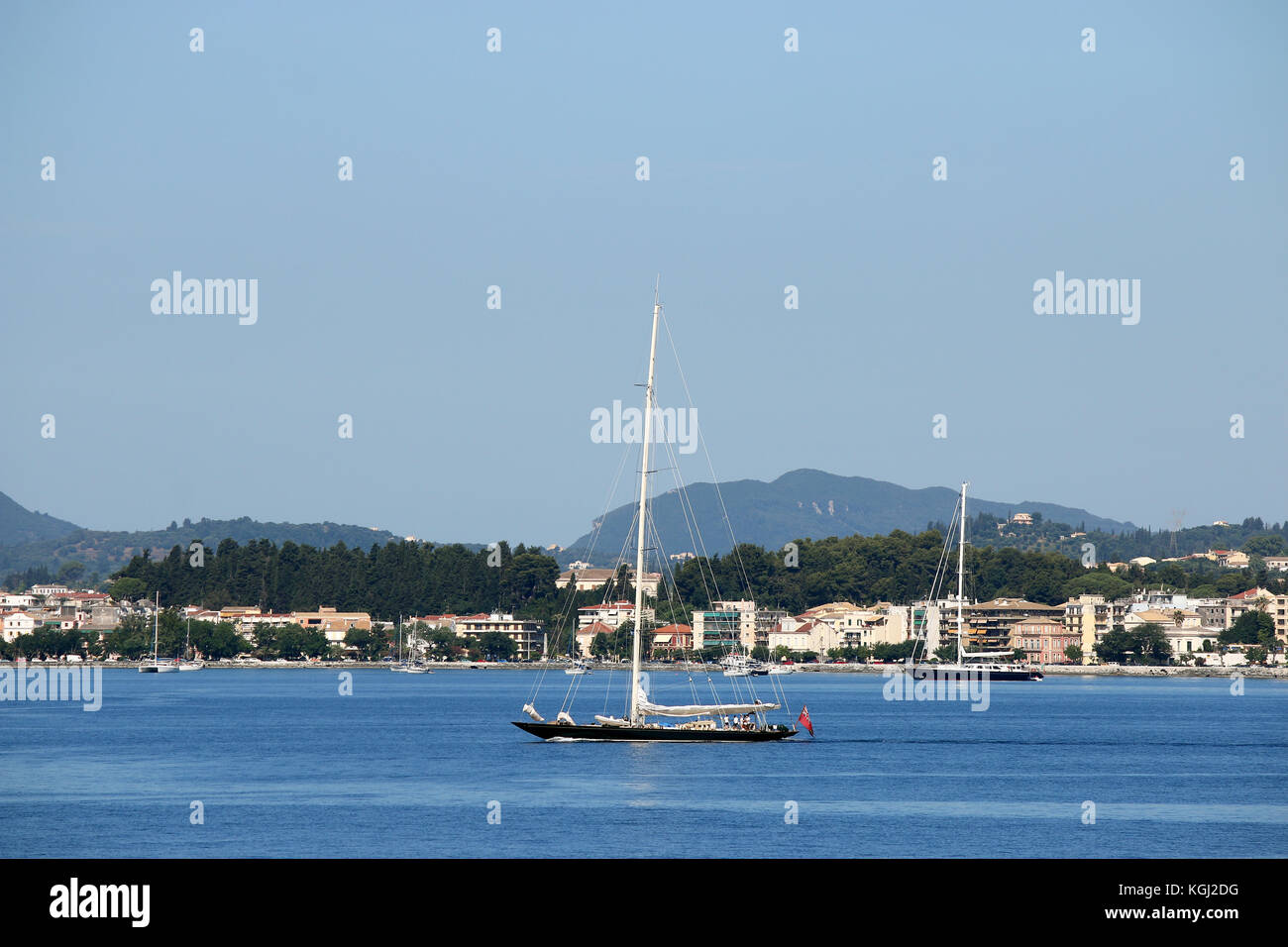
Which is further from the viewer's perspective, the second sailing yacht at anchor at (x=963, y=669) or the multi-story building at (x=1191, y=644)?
the multi-story building at (x=1191, y=644)

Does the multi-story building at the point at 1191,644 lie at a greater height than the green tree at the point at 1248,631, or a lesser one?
lesser

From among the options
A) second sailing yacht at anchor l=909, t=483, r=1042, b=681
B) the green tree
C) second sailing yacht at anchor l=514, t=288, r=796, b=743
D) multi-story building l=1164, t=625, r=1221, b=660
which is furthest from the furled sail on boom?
the green tree

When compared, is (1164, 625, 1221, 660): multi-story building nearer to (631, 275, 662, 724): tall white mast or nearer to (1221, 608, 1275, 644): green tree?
(1221, 608, 1275, 644): green tree

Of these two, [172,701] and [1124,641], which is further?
[1124,641]

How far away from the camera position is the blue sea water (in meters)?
33.6

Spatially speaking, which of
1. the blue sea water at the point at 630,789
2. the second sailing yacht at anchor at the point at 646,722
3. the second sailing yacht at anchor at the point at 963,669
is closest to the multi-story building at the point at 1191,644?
the second sailing yacht at anchor at the point at 963,669

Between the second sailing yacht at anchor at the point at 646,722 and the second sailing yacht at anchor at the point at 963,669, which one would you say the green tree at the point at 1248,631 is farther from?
the second sailing yacht at anchor at the point at 646,722

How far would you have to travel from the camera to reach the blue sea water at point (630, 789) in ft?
110
